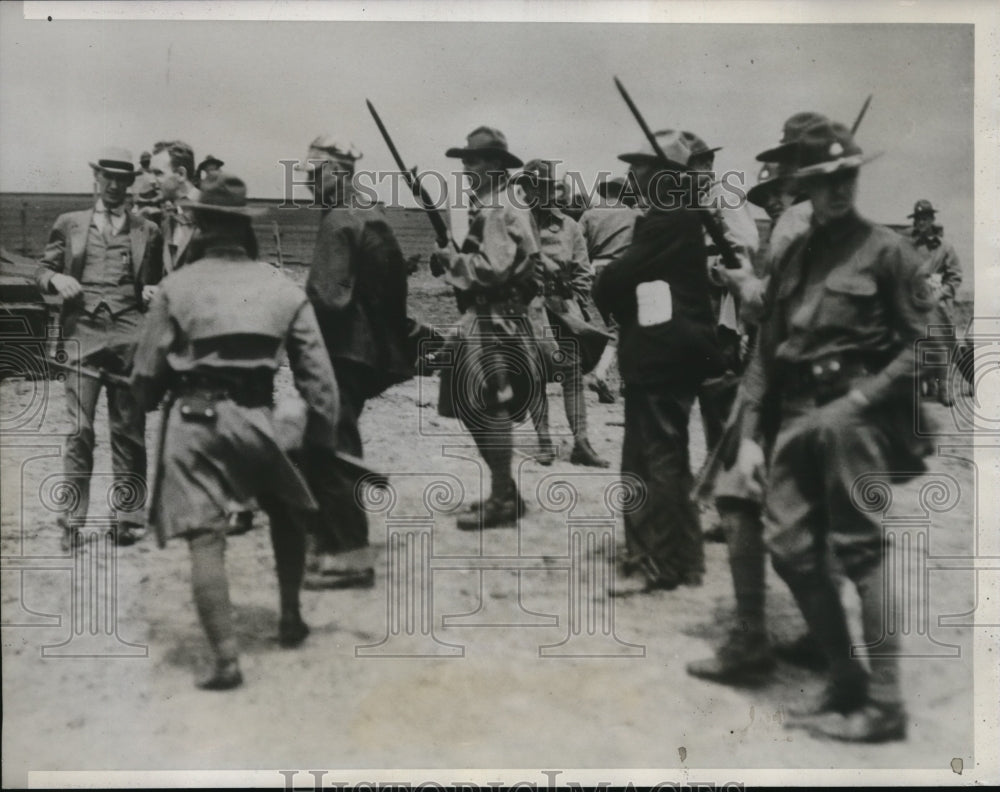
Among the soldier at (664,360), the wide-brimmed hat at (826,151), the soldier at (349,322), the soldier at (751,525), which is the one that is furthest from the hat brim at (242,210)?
the wide-brimmed hat at (826,151)

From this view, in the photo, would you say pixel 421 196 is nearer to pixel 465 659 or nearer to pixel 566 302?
pixel 566 302

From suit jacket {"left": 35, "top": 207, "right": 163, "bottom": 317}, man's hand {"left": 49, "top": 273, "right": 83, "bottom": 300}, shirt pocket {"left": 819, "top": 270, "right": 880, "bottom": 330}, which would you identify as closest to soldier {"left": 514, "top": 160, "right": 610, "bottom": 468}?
shirt pocket {"left": 819, "top": 270, "right": 880, "bottom": 330}

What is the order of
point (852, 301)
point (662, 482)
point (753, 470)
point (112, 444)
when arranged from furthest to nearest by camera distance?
1. point (112, 444)
2. point (662, 482)
3. point (753, 470)
4. point (852, 301)

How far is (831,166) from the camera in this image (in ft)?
17.4

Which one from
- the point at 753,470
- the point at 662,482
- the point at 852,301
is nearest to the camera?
the point at 852,301

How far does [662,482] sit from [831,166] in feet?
6.11

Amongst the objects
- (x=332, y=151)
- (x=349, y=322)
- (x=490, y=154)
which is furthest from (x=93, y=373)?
(x=490, y=154)

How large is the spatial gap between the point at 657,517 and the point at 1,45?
4.33 metres

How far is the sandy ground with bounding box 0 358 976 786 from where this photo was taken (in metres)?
5.34

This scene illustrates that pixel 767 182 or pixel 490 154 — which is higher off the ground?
pixel 490 154

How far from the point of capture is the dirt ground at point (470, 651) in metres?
5.34

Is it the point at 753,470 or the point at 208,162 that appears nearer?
the point at 753,470

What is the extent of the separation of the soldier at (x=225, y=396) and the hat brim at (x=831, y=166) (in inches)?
105

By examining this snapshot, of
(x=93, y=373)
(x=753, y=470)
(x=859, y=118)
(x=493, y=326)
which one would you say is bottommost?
(x=753, y=470)
